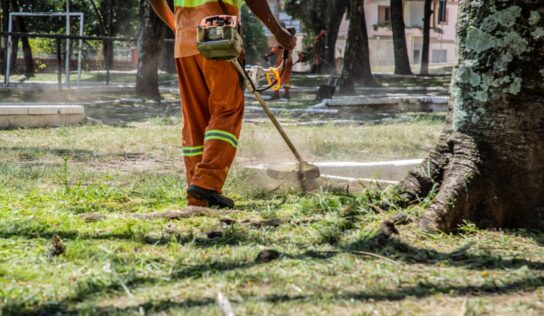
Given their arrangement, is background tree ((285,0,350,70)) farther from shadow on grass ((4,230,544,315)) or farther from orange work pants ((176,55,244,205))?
shadow on grass ((4,230,544,315))

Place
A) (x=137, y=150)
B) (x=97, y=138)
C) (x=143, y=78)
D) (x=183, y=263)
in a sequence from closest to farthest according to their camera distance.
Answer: (x=183, y=263) < (x=137, y=150) < (x=97, y=138) < (x=143, y=78)

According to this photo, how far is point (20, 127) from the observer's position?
10.6 metres

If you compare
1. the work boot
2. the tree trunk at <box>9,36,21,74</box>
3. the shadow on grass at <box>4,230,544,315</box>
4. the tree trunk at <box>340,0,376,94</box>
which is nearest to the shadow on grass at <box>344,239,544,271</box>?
the shadow on grass at <box>4,230,544,315</box>

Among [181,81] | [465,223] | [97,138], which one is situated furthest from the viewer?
[97,138]

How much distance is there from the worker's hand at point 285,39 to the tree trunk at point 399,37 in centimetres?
2616

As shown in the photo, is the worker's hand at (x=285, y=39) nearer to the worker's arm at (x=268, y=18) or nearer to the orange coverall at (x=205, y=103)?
the worker's arm at (x=268, y=18)

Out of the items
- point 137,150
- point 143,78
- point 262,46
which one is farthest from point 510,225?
point 262,46

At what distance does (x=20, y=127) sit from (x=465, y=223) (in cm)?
794

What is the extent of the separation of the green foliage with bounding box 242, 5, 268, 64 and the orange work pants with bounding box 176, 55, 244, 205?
34.3m

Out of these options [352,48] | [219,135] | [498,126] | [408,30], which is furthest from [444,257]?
[408,30]

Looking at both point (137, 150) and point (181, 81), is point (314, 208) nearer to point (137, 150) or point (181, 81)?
point (181, 81)

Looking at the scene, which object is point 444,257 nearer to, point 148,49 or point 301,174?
point 301,174

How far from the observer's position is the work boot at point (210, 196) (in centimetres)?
473

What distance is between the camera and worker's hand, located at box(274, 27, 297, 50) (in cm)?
504
